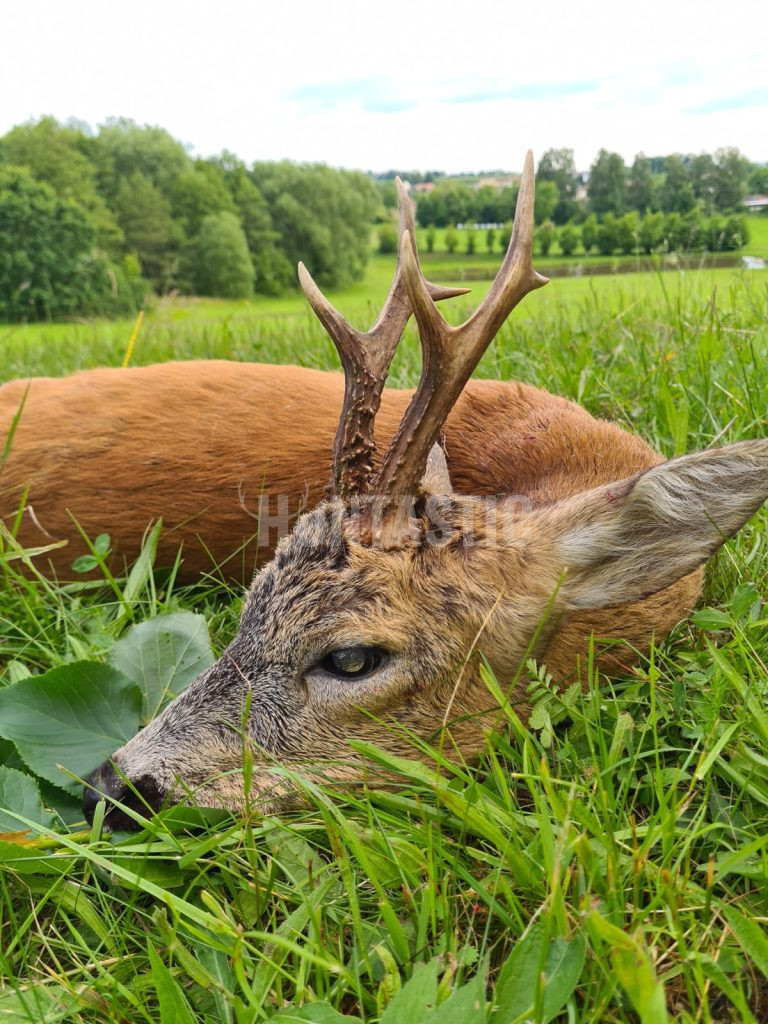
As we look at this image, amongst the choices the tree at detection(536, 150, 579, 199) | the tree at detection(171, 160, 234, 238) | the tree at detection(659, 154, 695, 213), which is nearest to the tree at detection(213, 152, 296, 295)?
the tree at detection(171, 160, 234, 238)

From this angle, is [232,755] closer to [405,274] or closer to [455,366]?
[455,366]

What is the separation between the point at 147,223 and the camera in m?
49.3

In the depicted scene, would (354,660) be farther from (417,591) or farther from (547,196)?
(547,196)

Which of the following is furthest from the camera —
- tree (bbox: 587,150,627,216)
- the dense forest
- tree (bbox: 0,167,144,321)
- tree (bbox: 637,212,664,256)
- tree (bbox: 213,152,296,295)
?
tree (bbox: 213,152,296,295)

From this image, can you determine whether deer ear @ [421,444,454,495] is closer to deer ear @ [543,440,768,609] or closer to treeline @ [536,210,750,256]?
deer ear @ [543,440,768,609]

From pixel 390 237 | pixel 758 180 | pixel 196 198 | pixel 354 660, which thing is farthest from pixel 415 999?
pixel 196 198

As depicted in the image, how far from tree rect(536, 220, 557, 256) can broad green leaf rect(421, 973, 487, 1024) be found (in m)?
5.95

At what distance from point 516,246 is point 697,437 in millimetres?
1358

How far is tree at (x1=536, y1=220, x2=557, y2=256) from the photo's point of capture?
6.47 meters

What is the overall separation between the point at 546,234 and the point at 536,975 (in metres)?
6.05

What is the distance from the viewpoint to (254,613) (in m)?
2.30

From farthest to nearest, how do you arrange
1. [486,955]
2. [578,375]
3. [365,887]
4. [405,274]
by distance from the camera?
[578,375], [405,274], [365,887], [486,955]

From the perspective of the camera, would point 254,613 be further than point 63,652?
No

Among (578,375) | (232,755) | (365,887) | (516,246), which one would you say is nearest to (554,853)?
(365,887)
